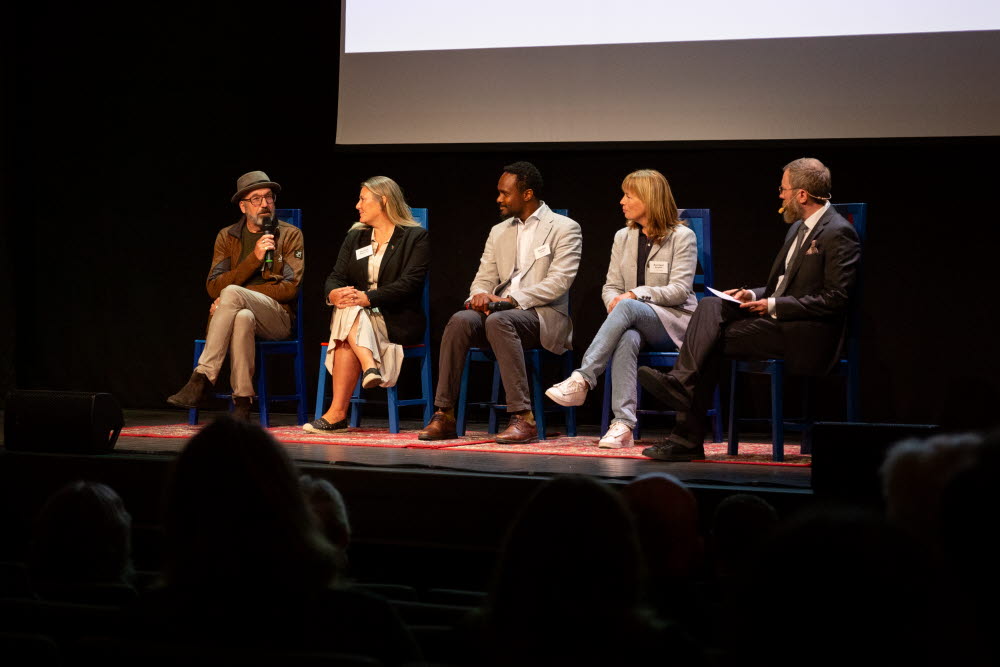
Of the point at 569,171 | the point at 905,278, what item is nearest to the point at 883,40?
the point at 905,278

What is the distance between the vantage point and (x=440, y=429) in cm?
400

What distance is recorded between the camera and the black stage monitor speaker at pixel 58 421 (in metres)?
2.96

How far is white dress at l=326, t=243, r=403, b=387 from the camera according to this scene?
422 centimetres

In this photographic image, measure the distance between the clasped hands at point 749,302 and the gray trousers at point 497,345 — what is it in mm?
841

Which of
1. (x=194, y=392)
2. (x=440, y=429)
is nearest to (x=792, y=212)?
(x=440, y=429)

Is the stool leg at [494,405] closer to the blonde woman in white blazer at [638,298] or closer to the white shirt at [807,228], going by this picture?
the blonde woman in white blazer at [638,298]

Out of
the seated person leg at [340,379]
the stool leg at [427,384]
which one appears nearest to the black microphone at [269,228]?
the seated person leg at [340,379]

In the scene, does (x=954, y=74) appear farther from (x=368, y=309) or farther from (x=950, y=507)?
(x=950, y=507)

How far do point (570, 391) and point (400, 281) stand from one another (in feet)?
3.11

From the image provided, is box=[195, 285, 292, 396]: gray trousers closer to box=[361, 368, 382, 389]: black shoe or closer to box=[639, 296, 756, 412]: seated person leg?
box=[361, 368, 382, 389]: black shoe

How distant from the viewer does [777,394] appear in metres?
3.55

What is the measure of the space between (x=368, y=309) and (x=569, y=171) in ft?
4.02

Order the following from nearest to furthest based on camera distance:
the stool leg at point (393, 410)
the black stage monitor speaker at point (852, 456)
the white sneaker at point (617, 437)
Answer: the black stage monitor speaker at point (852, 456), the white sneaker at point (617, 437), the stool leg at point (393, 410)

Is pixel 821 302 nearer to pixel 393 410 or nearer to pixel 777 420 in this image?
pixel 777 420
